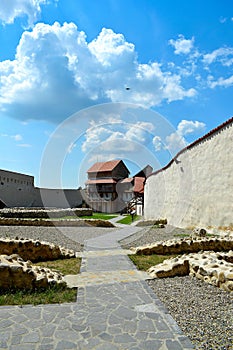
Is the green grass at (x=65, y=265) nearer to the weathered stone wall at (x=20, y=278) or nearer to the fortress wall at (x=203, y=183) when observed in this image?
the weathered stone wall at (x=20, y=278)

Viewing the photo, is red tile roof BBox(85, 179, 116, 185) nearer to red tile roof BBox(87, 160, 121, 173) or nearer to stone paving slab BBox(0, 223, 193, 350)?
red tile roof BBox(87, 160, 121, 173)

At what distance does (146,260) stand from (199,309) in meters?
3.28

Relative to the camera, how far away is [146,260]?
22.1ft

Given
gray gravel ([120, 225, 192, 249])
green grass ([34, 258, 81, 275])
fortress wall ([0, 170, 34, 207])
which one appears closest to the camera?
green grass ([34, 258, 81, 275])

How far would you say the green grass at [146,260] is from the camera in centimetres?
607

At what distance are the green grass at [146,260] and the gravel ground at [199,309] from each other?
3.44 ft

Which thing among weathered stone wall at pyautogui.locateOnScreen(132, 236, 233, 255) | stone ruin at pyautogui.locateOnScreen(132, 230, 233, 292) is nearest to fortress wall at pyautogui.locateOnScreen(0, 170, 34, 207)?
weathered stone wall at pyautogui.locateOnScreen(132, 236, 233, 255)

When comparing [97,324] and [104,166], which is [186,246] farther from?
[104,166]

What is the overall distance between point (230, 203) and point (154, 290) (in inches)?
271

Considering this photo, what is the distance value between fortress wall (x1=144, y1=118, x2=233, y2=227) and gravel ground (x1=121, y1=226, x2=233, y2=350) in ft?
20.3

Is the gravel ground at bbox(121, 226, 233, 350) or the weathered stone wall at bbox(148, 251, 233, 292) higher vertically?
the weathered stone wall at bbox(148, 251, 233, 292)

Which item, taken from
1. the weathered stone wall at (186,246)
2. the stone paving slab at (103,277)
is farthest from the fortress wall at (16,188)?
the stone paving slab at (103,277)

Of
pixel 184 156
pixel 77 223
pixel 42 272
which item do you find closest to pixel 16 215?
pixel 77 223

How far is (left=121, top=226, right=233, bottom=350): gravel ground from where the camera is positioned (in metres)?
2.75
